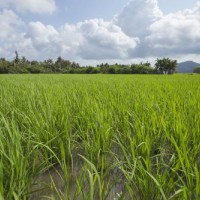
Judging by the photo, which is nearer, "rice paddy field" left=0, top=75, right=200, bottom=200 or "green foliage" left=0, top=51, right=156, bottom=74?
"rice paddy field" left=0, top=75, right=200, bottom=200

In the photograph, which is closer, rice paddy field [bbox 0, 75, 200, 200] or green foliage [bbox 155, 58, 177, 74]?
rice paddy field [bbox 0, 75, 200, 200]

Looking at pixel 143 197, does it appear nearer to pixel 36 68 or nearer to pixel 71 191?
pixel 71 191

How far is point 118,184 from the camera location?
1182 mm

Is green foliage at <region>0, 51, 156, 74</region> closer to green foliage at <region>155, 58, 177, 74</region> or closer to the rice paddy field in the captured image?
green foliage at <region>155, 58, 177, 74</region>

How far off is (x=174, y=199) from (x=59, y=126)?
938mm

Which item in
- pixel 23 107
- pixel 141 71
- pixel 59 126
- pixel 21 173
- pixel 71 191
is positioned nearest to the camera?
pixel 21 173

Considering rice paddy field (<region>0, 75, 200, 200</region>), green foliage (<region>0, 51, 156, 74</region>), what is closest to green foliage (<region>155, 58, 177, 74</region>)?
green foliage (<region>0, 51, 156, 74</region>)

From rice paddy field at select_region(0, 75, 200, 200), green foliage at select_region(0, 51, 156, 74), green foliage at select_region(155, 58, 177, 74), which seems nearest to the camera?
rice paddy field at select_region(0, 75, 200, 200)

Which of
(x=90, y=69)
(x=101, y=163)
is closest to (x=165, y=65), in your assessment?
(x=90, y=69)

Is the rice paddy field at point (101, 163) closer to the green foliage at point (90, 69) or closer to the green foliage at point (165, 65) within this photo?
the green foliage at point (90, 69)

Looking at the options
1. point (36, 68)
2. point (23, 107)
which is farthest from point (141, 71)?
point (23, 107)

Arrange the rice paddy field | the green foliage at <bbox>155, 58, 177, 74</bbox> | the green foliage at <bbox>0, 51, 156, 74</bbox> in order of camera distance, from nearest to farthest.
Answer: the rice paddy field < the green foliage at <bbox>0, 51, 156, 74</bbox> < the green foliage at <bbox>155, 58, 177, 74</bbox>

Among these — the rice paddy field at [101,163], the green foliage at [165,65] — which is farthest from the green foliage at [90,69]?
the rice paddy field at [101,163]

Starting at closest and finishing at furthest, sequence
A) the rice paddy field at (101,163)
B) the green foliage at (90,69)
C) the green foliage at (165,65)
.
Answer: the rice paddy field at (101,163)
the green foliage at (90,69)
the green foliage at (165,65)
